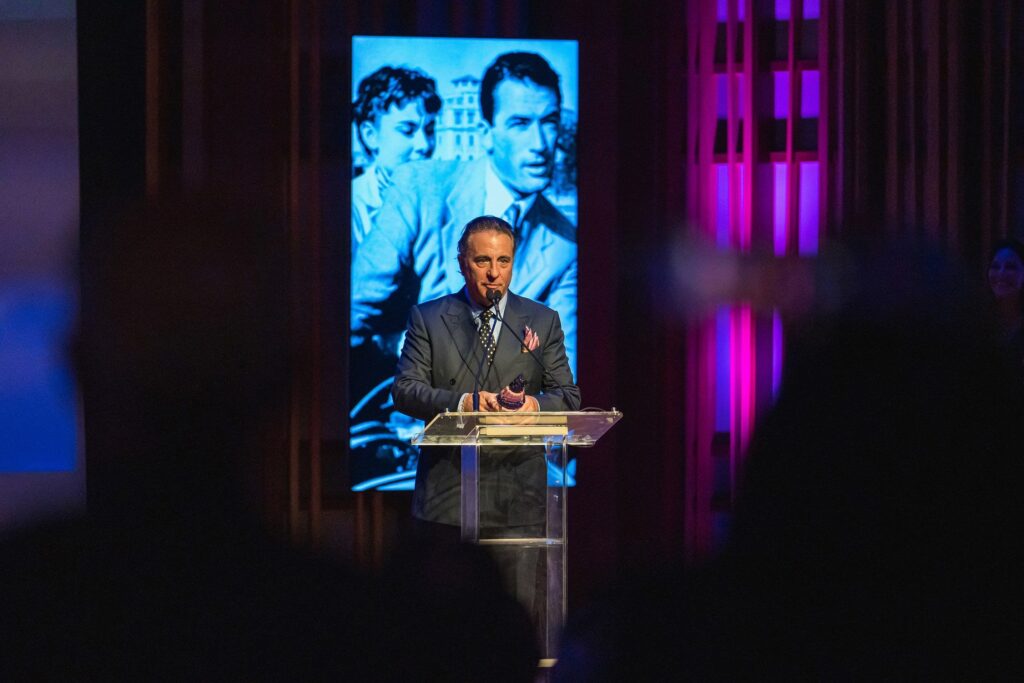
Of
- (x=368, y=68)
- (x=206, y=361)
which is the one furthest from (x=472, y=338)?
(x=206, y=361)

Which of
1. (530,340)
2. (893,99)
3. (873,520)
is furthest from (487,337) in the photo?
(893,99)

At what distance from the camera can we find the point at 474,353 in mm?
3260

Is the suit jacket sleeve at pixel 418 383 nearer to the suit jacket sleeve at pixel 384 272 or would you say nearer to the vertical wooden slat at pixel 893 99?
the suit jacket sleeve at pixel 384 272

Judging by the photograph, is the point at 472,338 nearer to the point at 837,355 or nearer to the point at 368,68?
the point at 368,68

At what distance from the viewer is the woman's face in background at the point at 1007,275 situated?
4.00m

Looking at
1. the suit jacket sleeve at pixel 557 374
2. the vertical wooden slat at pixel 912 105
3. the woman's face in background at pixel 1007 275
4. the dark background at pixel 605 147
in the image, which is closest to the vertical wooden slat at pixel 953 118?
the dark background at pixel 605 147

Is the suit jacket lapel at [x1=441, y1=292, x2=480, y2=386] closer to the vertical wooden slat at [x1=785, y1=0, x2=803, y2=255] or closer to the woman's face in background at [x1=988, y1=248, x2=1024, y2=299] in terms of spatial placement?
the woman's face in background at [x1=988, y1=248, x2=1024, y2=299]

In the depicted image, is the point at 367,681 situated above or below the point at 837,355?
below

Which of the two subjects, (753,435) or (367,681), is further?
(753,435)

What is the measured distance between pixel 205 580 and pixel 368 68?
420 cm

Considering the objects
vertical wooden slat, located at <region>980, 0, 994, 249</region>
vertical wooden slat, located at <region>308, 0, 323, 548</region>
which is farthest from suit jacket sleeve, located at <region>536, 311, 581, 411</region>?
vertical wooden slat, located at <region>980, 0, 994, 249</region>

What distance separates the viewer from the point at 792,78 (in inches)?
198

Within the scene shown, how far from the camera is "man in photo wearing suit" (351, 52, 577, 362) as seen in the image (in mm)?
4723

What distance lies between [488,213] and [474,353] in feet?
5.42
